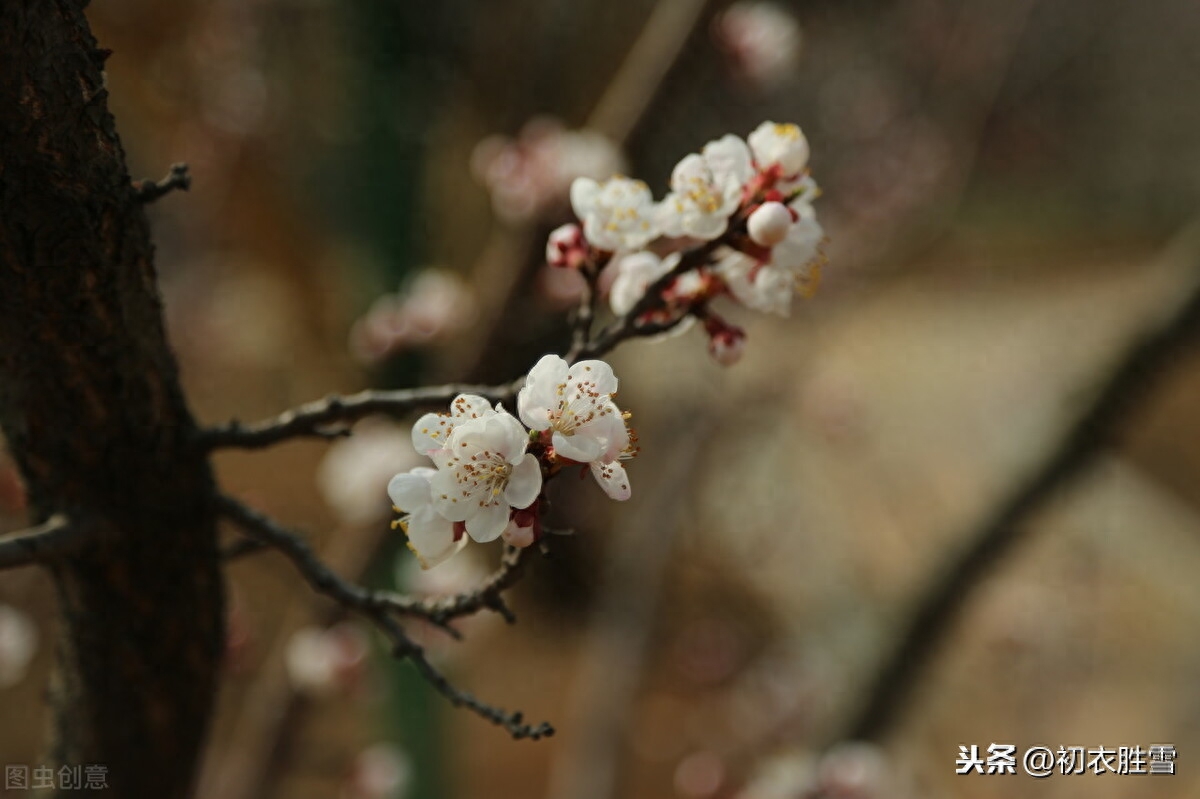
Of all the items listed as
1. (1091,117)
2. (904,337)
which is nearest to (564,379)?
(904,337)

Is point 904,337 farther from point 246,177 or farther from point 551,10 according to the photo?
point 246,177

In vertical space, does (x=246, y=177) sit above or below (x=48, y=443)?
above

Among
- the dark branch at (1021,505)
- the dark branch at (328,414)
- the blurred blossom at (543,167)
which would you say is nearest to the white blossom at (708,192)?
the dark branch at (328,414)

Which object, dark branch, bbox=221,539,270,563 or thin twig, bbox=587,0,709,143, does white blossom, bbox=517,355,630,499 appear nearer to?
dark branch, bbox=221,539,270,563

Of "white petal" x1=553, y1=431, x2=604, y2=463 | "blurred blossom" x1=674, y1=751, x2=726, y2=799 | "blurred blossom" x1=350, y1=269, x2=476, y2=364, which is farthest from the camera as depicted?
"blurred blossom" x1=674, y1=751, x2=726, y2=799

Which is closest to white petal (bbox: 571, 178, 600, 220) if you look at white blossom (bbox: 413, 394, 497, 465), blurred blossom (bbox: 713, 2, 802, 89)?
white blossom (bbox: 413, 394, 497, 465)

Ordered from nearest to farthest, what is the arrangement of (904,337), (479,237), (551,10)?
1. (551,10)
2. (479,237)
3. (904,337)

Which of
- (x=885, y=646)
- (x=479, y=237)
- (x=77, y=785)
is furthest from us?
(x=479, y=237)

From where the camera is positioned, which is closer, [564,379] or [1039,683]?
[564,379]
